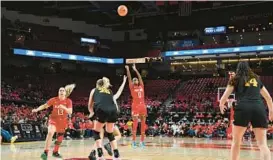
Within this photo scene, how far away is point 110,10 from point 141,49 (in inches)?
377

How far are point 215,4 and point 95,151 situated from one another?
3202 centimetres

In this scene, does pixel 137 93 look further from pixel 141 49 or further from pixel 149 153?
pixel 141 49

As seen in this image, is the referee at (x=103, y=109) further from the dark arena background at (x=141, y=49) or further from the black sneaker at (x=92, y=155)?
the dark arena background at (x=141, y=49)

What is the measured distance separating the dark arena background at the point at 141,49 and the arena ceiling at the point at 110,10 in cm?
10

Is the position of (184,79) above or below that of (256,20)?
below

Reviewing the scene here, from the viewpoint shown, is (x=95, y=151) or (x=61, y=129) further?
(x=61, y=129)

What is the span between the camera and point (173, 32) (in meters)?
44.6

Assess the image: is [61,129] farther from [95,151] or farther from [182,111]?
[182,111]

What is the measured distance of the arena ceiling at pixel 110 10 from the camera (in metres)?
36.6

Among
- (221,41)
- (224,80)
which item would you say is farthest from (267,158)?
(221,41)

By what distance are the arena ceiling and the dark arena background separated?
4.0 inches

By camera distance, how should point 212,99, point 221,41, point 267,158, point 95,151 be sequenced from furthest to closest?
point 221,41 < point 212,99 < point 95,151 < point 267,158

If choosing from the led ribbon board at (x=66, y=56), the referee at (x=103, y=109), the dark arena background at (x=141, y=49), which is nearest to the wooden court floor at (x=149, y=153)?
the referee at (x=103, y=109)

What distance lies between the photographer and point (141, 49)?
149 feet
